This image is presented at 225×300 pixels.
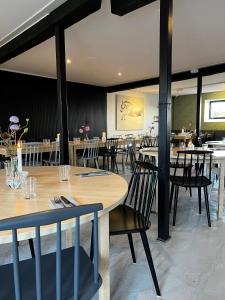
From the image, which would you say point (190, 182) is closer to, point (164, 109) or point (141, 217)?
point (164, 109)

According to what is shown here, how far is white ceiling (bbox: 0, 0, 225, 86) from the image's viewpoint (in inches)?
107

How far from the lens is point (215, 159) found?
276cm

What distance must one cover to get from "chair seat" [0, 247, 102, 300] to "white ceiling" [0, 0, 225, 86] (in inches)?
103

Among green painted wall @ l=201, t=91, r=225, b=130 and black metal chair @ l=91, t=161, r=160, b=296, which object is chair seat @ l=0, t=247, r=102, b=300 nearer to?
black metal chair @ l=91, t=161, r=160, b=296

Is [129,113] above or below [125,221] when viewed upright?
above

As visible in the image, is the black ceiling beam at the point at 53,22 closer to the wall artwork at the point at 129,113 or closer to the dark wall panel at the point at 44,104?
the dark wall panel at the point at 44,104

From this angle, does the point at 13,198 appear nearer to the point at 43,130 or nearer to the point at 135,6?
the point at 135,6

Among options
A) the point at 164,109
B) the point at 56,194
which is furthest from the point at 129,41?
the point at 56,194

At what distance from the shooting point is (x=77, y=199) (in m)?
1.25

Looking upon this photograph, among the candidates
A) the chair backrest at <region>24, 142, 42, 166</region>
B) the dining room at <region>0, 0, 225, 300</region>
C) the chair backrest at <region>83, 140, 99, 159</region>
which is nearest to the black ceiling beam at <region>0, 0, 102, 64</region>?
the dining room at <region>0, 0, 225, 300</region>

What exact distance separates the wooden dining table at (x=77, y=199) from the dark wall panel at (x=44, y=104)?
459 centimetres

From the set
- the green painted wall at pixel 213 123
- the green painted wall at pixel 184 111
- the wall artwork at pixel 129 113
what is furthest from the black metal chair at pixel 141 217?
the green painted wall at pixel 184 111

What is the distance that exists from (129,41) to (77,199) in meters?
3.21

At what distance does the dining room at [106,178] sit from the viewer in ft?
3.30
